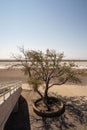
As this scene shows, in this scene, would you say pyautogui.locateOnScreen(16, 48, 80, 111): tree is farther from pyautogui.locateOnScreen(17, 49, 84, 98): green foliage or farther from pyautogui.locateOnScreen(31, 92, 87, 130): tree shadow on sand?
pyautogui.locateOnScreen(31, 92, 87, 130): tree shadow on sand

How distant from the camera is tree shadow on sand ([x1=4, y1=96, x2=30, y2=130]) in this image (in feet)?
47.4

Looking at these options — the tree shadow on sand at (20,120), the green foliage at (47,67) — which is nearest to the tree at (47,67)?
the green foliage at (47,67)

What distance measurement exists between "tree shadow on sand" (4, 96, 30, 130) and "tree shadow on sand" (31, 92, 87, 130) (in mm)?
627

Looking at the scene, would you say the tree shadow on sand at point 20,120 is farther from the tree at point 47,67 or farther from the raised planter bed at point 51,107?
the tree at point 47,67

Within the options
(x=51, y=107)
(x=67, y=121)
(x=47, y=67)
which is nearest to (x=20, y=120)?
(x=51, y=107)

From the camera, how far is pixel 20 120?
15.8 meters

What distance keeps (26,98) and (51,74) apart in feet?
14.8

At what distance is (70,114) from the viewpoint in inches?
678

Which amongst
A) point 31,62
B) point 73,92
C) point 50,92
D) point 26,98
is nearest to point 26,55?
point 31,62

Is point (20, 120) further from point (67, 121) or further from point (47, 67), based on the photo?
point (47, 67)

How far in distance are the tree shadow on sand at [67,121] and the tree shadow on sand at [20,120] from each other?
0.63 meters

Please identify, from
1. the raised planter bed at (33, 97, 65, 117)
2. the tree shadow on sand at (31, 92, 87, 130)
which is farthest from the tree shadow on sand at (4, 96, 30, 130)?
the raised planter bed at (33, 97, 65, 117)

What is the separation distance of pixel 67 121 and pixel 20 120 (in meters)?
4.17

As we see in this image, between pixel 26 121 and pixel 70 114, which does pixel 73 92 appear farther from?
pixel 26 121
